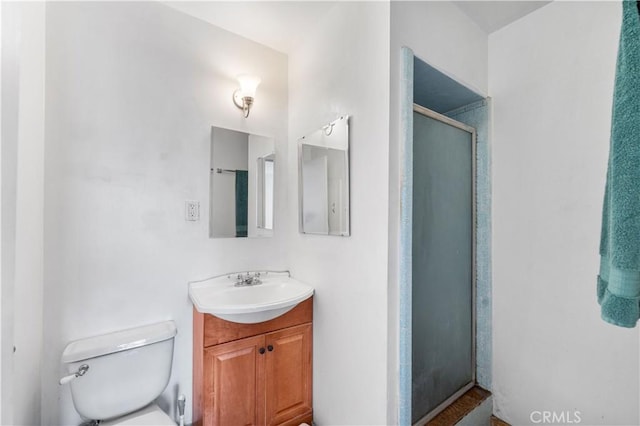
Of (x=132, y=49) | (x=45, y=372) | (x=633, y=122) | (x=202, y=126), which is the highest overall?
(x=132, y=49)

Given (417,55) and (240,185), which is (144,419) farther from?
(417,55)

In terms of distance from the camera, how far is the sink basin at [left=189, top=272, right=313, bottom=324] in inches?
49.9

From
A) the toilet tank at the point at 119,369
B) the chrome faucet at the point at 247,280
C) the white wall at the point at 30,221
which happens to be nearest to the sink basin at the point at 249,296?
the chrome faucet at the point at 247,280

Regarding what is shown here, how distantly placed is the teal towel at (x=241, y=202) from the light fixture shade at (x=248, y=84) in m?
0.49

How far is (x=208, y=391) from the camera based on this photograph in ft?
4.30

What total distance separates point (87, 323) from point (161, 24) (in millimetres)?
1624

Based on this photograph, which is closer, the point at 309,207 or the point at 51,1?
the point at 51,1

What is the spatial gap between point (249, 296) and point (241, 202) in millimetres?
590

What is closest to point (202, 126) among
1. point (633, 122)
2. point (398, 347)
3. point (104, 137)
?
point (104, 137)

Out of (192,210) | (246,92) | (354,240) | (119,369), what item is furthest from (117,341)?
(246,92)

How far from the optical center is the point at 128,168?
4.58ft

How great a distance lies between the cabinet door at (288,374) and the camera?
146cm

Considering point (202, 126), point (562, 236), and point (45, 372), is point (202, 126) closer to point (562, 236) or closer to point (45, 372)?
point (45, 372)

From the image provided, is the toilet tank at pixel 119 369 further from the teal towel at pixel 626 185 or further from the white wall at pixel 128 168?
the teal towel at pixel 626 185
